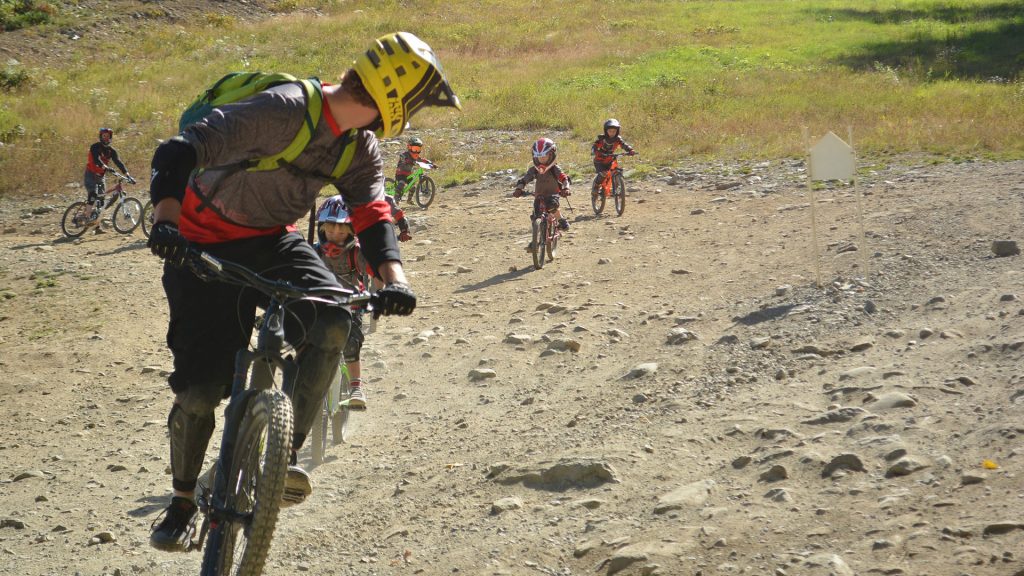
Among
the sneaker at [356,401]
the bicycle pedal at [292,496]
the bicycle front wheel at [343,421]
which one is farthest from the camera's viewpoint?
the sneaker at [356,401]

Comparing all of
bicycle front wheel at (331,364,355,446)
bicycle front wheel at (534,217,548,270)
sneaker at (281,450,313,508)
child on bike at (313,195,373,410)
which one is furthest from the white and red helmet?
sneaker at (281,450,313,508)

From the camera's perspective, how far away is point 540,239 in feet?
47.3

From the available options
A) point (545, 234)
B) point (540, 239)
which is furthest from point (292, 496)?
point (545, 234)

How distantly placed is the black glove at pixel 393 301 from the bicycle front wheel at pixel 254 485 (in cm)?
51

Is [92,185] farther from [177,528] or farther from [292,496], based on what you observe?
[292,496]

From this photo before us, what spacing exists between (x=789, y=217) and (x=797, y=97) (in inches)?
685

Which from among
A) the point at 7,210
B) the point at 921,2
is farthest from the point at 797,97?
the point at 921,2

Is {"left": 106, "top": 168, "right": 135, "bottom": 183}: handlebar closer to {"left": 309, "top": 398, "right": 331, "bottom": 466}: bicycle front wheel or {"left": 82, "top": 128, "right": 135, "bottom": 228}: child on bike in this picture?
{"left": 82, "top": 128, "right": 135, "bottom": 228}: child on bike

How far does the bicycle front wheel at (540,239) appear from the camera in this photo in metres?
14.4

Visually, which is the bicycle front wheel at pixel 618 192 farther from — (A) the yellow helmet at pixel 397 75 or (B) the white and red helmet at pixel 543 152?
(A) the yellow helmet at pixel 397 75

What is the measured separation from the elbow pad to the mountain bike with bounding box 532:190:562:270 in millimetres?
10500

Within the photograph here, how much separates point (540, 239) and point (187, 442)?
10152 millimetres

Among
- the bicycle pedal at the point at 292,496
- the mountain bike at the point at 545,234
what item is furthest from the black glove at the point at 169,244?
the mountain bike at the point at 545,234

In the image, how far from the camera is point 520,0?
6300 centimetres
